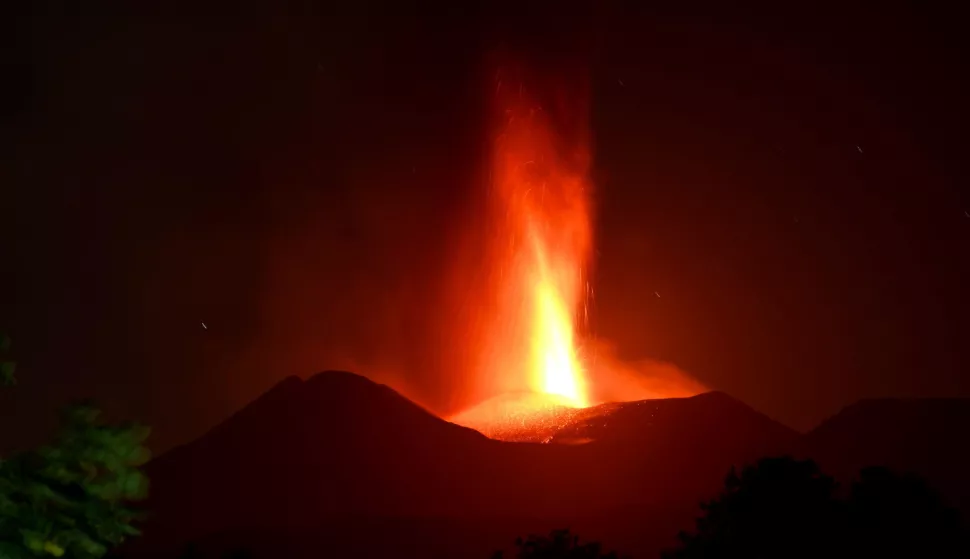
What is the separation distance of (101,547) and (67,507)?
2.16 feet

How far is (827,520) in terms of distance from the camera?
1931 centimetres

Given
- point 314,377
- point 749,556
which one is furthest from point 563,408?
point 749,556

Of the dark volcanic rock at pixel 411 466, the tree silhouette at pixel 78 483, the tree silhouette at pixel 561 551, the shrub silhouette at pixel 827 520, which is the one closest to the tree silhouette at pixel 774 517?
the shrub silhouette at pixel 827 520

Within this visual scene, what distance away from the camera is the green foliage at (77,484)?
39.3 ft

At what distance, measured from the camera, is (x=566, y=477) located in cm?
6625

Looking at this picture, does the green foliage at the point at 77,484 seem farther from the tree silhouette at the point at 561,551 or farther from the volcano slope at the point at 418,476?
the volcano slope at the point at 418,476

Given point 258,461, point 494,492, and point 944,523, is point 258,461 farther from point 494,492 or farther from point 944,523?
point 944,523

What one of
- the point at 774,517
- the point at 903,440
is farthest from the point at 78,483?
the point at 903,440

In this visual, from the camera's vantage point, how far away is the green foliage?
11992 millimetres

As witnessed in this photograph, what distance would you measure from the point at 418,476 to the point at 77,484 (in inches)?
2189

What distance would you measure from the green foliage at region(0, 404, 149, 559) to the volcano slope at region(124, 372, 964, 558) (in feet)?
146

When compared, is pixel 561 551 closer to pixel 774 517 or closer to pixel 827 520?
pixel 774 517

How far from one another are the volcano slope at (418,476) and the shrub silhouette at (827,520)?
36.2m

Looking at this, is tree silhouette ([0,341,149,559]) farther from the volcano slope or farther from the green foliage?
the volcano slope
